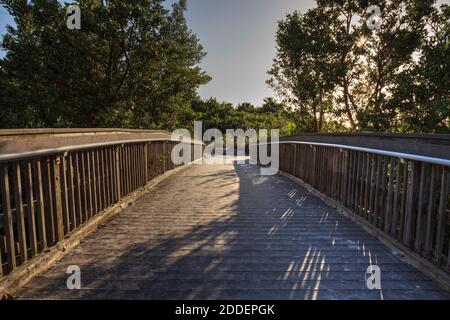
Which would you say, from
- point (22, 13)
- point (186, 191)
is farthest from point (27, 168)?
point (22, 13)

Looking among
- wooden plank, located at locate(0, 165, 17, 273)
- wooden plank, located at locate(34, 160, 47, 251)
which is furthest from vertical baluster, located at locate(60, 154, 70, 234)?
wooden plank, located at locate(0, 165, 17, 273)

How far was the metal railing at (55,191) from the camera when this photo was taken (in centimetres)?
243

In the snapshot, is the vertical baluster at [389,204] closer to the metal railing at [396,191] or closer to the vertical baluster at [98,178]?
the metal railing at [396,191]

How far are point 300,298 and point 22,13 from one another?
1412 centimetres

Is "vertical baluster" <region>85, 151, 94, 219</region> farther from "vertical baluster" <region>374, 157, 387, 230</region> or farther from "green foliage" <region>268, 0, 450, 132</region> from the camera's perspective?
"green foliage" <region>268, 0, 450, 132</region>

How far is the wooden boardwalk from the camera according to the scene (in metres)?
2.41

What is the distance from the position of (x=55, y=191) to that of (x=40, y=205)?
236mm

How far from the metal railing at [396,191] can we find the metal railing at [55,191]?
324cm

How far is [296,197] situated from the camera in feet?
20.0

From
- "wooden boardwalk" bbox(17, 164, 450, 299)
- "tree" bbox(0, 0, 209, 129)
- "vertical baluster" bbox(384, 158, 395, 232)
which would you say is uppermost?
"tree" bbox(0, 0, 209, 129)

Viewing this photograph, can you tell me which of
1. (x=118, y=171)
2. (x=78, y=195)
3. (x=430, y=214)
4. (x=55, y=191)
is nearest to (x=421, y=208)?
(x=430, y=214)

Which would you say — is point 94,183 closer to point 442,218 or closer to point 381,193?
point 381,193

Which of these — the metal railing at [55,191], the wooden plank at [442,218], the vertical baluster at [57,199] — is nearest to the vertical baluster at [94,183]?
the metal railing at [55,191]

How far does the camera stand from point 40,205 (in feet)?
9.24
